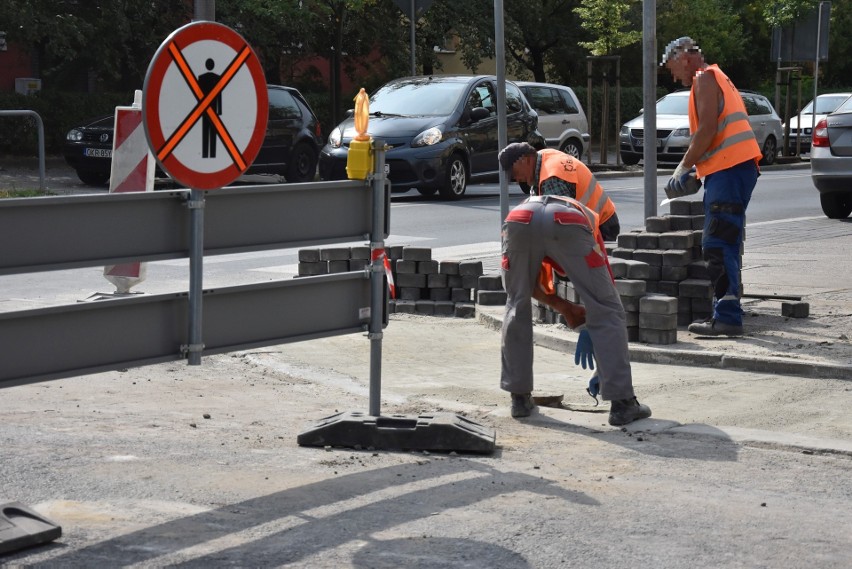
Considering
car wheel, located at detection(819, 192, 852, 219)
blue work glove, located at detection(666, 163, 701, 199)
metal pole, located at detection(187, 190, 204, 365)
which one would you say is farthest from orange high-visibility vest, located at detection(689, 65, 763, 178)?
car wheel, located at detection(819, 192, 852, 219)

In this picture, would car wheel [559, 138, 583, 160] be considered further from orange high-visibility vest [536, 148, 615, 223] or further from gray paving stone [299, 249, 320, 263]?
orange high-visibility vest [536, 148, 615, 223]

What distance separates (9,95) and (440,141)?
10.7m

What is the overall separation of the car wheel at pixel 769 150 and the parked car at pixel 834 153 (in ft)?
45.2

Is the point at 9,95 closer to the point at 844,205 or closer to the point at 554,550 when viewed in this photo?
the point at 844,205

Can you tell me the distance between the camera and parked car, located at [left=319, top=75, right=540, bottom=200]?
19.6m

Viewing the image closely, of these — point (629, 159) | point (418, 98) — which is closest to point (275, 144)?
point (418, 98)

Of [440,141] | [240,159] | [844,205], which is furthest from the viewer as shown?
[440,141]

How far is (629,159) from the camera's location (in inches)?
1207

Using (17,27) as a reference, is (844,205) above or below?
below

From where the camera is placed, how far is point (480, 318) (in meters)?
10.2

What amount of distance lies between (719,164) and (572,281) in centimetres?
258

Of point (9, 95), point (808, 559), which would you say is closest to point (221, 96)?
point (808, 559)

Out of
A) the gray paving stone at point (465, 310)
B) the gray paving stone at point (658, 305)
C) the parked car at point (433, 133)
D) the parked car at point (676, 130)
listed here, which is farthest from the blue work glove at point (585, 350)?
the parked car at point (676, 130)

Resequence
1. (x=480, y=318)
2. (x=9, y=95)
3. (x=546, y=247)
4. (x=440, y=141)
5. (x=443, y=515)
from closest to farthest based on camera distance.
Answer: (x=443, y=515)
(x=546, y=247)
(x=480, y=318)
(x=440, y=141)
(x=9, y=95)
